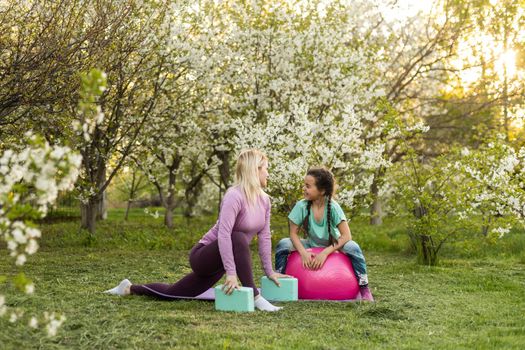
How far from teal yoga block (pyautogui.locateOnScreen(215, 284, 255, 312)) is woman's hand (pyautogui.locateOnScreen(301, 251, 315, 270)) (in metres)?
1.07

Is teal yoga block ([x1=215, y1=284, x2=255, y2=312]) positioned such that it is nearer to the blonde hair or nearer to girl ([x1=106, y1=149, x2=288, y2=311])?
girl ([x1=106, y1=149, x2=288, y2=311])

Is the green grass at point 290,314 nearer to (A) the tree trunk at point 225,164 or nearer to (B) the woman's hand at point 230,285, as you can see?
(B) the woman's hand at point 230,285

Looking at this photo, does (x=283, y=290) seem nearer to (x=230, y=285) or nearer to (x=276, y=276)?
(x=276, y=276)

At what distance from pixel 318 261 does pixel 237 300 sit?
3.96 feet

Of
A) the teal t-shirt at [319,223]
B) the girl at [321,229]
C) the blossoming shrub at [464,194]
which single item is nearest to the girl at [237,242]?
the girl at [321,229]

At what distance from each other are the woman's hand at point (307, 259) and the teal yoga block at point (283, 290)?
0.27 metres

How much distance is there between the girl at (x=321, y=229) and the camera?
6.86 metres

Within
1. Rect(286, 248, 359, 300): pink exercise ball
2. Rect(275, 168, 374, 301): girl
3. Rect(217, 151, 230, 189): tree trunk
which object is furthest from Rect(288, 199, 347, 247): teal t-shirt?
Rect(217, 151, 230, 189): tree trunk

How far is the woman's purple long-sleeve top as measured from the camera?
602 centimetres

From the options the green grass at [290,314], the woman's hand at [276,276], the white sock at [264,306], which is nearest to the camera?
the green grass at [290,314]

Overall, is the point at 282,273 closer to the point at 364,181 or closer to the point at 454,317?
the point at 454,317

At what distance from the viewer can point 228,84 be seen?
14156 mm

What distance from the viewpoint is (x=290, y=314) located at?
588 cm

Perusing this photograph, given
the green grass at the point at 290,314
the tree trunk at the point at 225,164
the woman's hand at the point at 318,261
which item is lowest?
the green grass at the point at 290,314
